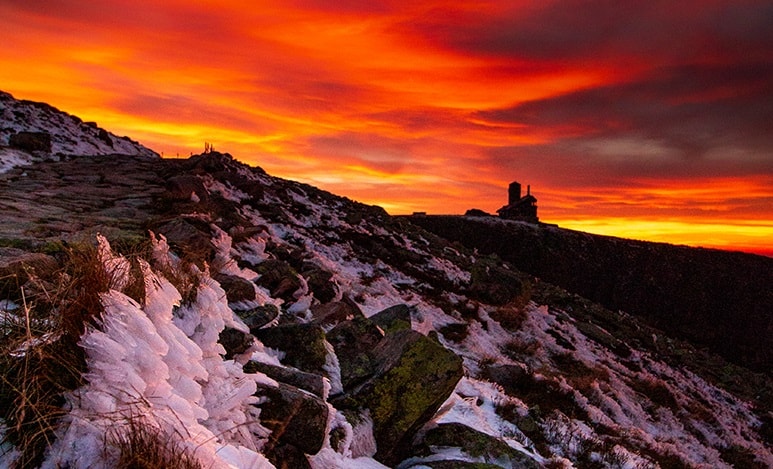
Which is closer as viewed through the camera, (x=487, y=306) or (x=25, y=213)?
(x=25, y=213)

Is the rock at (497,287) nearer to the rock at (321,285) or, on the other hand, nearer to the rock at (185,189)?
the rock at (321,285)

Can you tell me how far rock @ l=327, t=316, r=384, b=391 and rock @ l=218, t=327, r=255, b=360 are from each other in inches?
55.1

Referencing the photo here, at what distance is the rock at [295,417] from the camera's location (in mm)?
3598

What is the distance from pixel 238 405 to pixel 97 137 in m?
35.1

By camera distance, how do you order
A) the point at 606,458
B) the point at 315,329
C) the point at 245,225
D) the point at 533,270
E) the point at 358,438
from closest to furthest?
the point at 358,438, the point at 315,329, the point at 606,458, the point at 245,225, the point at 533,270

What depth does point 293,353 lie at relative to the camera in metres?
5.27

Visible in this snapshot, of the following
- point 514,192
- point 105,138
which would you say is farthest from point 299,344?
point 514,192

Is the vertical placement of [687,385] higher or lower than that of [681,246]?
lower

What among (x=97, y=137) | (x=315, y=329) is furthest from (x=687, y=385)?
(x=97, y=137)

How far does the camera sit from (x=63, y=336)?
2.56 m

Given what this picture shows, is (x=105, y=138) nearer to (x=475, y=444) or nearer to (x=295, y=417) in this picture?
(x=475, y=444)

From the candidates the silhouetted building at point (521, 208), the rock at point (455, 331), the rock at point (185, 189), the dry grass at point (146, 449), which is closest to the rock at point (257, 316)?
the dry grass at point (146, 449)

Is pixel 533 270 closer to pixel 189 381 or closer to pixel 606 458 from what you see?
pixel 606 458

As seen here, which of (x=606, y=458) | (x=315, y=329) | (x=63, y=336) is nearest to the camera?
(x=63, y=336)
